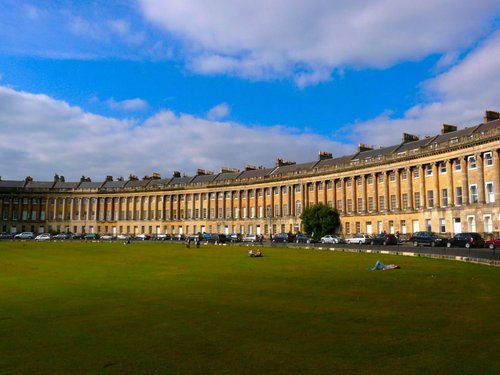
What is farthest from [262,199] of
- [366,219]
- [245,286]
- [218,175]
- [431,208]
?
[245,286]

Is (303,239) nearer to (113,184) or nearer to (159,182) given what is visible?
(159,182)

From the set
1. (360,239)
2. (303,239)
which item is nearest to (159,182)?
(303,239)

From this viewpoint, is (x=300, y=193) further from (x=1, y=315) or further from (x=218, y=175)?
(x=1, y=315)

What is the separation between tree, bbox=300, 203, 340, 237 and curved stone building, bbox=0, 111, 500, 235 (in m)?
3.69

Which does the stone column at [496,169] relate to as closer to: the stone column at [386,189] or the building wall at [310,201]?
the building wall at [310,201]

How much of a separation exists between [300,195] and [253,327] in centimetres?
8440

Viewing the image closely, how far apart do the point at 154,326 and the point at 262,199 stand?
91731 mm

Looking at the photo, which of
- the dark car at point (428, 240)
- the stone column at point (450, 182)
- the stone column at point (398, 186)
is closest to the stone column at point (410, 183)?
the stone column at point (398, 186)

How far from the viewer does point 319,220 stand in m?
80.9

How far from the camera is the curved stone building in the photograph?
62.9 m

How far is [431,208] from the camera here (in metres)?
68.2

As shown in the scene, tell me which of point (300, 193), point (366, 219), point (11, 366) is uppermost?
point (300, 193)

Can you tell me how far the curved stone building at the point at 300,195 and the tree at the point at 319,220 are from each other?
3688 mm

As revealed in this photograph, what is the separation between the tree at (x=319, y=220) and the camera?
80.8m
